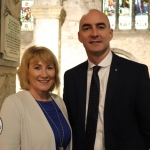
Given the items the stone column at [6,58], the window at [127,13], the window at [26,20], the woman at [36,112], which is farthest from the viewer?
the window at [26,20]

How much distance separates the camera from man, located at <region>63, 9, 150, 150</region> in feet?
6.59

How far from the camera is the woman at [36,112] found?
1755 millimetres

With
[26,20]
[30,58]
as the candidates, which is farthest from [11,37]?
[26,20]

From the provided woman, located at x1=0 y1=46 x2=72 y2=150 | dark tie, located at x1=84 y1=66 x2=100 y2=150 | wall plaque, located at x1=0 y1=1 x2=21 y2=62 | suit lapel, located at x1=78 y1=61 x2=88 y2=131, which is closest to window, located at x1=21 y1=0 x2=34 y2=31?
wall plaque, located at x1=0 y1=1 x2=21 y2=62

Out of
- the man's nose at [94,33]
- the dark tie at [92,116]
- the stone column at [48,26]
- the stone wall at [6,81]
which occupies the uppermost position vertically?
the stone column at [48,26]

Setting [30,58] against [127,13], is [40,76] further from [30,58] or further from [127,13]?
[127,13]

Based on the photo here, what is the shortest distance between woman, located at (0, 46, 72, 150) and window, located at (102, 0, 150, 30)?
769 centimetres

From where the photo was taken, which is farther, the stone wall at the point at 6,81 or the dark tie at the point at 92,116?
the stone wall at the point at 6,81

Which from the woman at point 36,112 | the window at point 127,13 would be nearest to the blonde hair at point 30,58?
the woman at point 36,112

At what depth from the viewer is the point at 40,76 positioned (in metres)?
1.99

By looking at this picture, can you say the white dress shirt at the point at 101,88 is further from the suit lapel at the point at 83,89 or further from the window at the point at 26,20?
the window at the point at 26,20

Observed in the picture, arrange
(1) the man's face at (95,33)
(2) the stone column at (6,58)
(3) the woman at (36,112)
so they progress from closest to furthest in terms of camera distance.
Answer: (3) the woman at (36,112) < (1) the man's face at (95,33) < (2) the stone column at (6,58)

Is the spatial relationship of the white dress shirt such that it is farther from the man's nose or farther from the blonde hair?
the blonde hair

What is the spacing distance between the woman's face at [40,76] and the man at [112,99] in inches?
12.3
